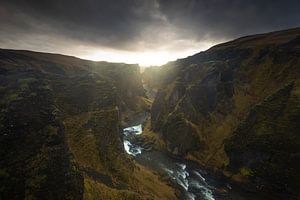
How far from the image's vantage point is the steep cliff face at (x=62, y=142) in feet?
64.4

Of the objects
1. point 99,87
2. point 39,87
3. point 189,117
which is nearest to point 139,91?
A: point 189,117

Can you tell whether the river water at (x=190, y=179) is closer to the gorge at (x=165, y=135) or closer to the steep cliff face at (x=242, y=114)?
the gorge at (x=165, y=135)

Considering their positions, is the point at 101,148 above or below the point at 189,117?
above

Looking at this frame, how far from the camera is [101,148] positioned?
129ft

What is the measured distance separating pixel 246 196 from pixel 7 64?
381 feet

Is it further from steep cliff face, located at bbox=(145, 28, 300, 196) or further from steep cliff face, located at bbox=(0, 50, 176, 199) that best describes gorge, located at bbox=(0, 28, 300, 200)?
steep cliff face, located at bbox=(145, 28, 300, 196)

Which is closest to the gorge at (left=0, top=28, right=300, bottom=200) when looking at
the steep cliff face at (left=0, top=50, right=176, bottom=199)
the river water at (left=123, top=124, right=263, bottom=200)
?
the steep cliff face at (left=0, top=50, right=176, bottom=199)

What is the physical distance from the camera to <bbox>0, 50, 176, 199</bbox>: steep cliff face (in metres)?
19.6

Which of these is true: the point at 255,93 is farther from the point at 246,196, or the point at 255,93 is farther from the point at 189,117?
the point at 246,196

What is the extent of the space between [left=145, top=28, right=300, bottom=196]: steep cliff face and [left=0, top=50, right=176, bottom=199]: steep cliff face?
24898 mm

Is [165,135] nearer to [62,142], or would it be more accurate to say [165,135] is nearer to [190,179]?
[190,179]

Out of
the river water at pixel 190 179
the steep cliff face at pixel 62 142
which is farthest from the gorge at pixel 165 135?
the river water at pixel 190 179

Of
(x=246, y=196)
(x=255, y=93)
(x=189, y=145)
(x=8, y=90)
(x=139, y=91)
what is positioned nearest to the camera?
(x=8, y=90)

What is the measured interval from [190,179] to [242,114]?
34.1 metres
